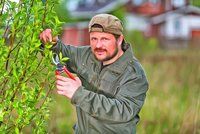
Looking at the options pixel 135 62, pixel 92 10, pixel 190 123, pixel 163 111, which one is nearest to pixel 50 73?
pixel 135 62

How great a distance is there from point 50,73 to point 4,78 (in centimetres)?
29

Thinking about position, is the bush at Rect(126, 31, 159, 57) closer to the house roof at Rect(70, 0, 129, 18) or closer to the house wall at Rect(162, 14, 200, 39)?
the house roof at Rect(70, 0, 129, 18)

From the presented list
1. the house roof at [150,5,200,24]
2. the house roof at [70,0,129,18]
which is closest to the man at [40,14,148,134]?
the house roof at [70,0,129,18]

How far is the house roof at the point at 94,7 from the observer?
178ft

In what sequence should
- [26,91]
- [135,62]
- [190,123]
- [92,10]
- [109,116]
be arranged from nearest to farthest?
[26,91] < [109,116] < [135,62] < [190,123] < [92,10]

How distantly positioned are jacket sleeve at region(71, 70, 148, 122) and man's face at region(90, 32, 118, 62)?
0.22 m

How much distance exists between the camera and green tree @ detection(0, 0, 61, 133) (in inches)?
140

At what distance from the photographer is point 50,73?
145 inches

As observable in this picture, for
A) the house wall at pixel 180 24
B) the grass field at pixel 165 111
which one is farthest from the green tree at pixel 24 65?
the house wall at pixel 180 24

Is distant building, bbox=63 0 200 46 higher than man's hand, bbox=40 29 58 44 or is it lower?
lower

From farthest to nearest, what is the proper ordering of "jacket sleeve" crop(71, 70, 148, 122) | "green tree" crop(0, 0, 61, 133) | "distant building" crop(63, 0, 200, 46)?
"distant building" crop(63, 0, 200, 46), "jacket sleeve" crop(71, 70, 148, 122), "green tree" crop(0, 0, 61, 133)

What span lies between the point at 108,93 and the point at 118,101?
0.23 meters

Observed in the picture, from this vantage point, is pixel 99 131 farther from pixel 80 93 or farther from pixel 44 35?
pixel 44 35

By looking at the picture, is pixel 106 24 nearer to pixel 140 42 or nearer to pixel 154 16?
pixel 140 42
